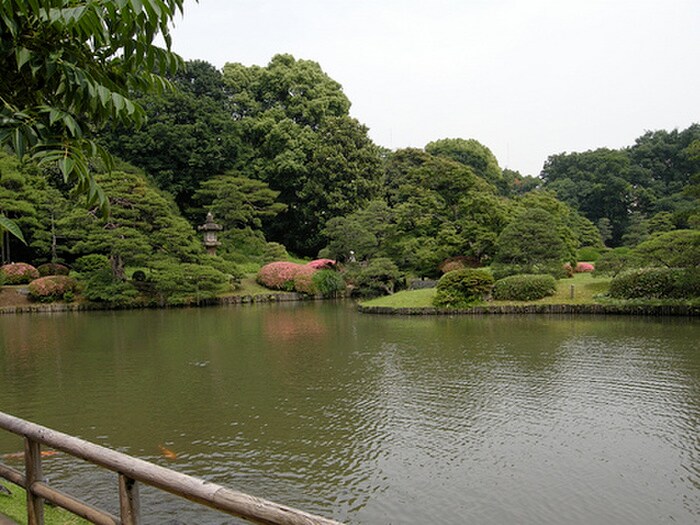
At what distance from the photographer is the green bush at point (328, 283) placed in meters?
27.1

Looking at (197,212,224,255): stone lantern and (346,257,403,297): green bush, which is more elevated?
(197,212,224,255): stone lantern

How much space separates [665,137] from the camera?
151 feet

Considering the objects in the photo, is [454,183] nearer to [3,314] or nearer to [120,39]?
[3,314]

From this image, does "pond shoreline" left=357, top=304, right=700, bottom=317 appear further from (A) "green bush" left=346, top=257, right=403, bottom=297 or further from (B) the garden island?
(A) "green bush" left=346, top=257, right=403, bottom=297

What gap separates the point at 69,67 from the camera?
230 centimetres

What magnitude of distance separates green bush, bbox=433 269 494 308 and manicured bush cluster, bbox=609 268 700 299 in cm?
399

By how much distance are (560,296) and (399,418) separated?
12.9m

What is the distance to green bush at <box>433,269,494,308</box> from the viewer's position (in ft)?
61.2

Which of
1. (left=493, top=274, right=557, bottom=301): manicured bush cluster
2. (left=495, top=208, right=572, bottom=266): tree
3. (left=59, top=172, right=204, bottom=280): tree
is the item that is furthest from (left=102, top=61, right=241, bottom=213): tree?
(left=493, top=274, right=557, bottom=301): manicured bush cluster

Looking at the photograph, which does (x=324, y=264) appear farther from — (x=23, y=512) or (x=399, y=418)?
(x=23, y=512)

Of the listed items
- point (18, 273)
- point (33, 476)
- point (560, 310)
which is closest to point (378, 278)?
point (560, 310)

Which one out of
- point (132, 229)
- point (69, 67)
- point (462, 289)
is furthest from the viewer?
point (132, 229)

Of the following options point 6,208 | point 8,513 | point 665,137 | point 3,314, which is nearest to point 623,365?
point 8,513

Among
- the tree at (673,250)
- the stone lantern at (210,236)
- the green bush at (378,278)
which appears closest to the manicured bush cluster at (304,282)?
the green bush at (378,278)
